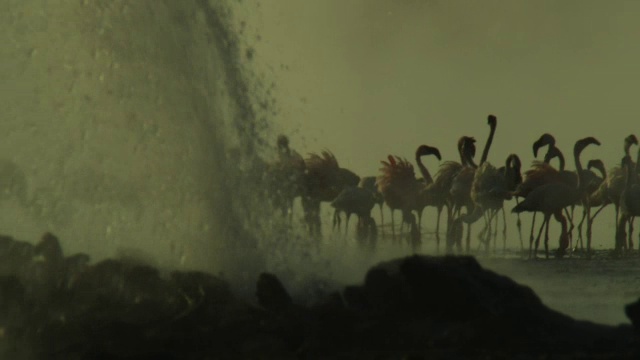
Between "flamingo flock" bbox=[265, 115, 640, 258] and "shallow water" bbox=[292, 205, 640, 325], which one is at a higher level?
"flamingo flock" bbox=[265, 115, 640, 258]

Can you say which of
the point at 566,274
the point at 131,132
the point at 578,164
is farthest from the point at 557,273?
the point at 578,164

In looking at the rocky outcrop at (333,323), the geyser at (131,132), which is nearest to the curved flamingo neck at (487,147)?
the geyser at (131,132)

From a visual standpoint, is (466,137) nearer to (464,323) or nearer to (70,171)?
(70,171)

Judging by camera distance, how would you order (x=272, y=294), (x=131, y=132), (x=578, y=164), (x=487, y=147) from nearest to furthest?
1. (x=272, y=294)
2. (x=131, y=132)
3. (x=578, y=164)
4. (x=487, y=147)

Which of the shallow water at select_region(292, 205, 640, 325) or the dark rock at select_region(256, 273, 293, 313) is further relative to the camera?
the shallow water at select_region(292, 205, 640, 325)

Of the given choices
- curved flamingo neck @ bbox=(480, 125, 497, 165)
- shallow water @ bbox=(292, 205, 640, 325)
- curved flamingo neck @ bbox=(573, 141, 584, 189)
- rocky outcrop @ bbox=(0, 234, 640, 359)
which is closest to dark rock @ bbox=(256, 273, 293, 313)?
rocky outcrop @ bbox=(0, 234, 640, 359)

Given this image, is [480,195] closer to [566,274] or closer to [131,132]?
[566,274]

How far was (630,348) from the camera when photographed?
11.5 m

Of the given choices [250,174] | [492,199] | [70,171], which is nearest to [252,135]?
[250,174]

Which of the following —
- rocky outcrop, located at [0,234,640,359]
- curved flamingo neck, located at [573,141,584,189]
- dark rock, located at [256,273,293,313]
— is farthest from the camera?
curved flamingo neck, located at [573,141,584,189]

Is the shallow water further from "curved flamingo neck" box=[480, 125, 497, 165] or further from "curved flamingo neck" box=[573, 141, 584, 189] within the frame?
"curved flamingo neck" box=[480, 125, 497, 165]

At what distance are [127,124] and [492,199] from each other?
13392mm

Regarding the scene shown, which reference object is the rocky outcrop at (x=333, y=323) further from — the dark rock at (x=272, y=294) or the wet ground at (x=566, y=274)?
the wet ground at (x=566, y=274)

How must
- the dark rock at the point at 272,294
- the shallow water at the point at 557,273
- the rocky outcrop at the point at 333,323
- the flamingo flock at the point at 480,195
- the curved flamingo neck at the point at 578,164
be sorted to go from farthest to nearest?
the curved flamingo neck at the point at 578,164 → the flamingo flock at the point at 480,195 → the shallow water at the point at 557,273 → the dark rock at the point at 272,294 → the rocky outcrop at the point at 333,323
